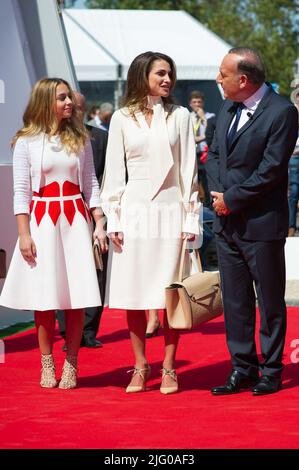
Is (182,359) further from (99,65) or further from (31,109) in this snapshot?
(99,65)

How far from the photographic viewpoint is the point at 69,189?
22.2 ft

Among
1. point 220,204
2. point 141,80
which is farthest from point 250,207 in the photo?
point 141,80

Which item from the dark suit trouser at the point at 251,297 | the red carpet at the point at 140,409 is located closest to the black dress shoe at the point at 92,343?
the red carpet at the point at 140,409

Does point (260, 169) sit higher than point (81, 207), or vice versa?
point (260, 169)

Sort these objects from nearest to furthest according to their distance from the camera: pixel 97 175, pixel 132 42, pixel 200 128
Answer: pixel 97 175
pixel 200 128
pixel 132 42

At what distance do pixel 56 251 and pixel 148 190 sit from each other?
74 cm

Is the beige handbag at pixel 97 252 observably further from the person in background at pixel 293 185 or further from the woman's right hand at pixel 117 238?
the person in background at pixel 293 185

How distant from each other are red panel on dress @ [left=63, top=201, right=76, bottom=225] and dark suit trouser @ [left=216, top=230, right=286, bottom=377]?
948 millimetres

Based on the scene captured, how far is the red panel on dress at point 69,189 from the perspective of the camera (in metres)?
6.75

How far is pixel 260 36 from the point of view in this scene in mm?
56562

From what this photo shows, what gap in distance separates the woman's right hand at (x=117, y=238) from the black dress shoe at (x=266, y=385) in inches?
47.0

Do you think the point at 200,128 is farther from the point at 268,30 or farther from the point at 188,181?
the point at 268,30

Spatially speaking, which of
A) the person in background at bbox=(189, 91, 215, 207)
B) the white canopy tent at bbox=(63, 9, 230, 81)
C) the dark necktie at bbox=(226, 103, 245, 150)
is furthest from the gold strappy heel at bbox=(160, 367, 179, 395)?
the white canopy tent at bbox=(63, 9, 230, 81)

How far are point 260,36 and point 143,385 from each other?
5149 centimetres
